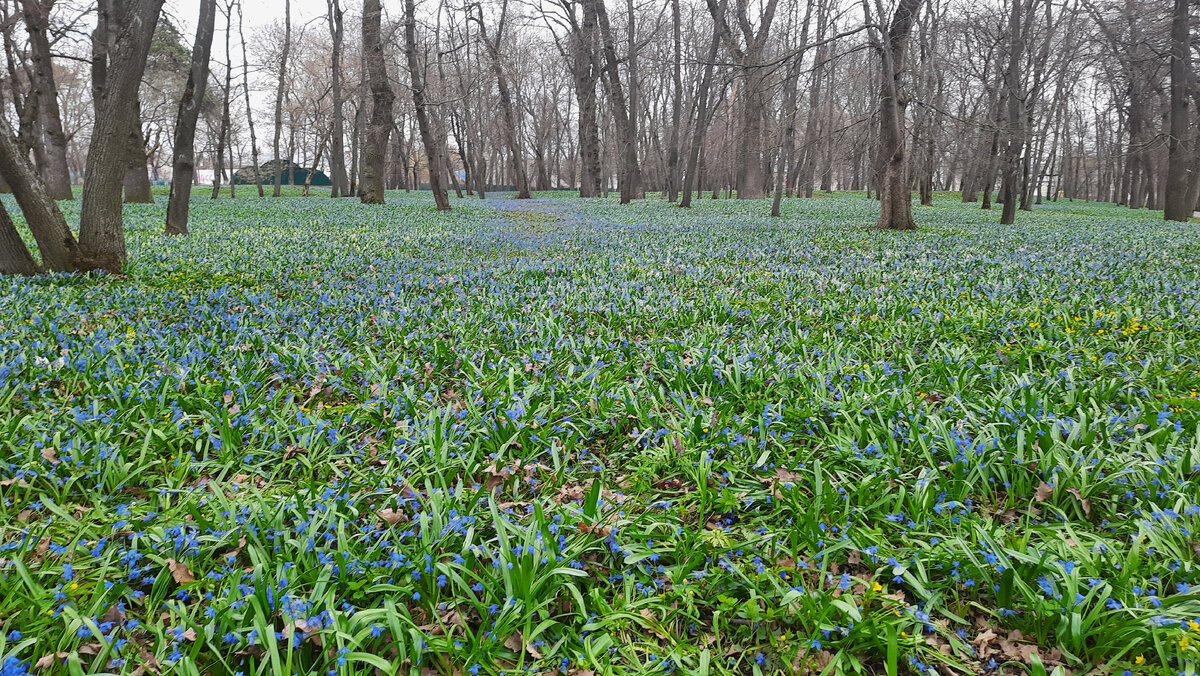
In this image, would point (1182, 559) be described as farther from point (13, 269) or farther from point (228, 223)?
Result: point (228, 223)

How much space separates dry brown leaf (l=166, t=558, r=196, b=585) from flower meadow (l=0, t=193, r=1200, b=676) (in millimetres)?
11

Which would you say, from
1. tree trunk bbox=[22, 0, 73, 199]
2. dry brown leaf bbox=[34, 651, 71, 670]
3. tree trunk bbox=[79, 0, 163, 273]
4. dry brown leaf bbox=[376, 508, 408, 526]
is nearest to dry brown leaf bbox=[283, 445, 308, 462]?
dry brown leaf bbox=[376, 508, 408, 526]

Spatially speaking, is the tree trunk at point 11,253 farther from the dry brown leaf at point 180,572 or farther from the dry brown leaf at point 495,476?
the dry brown leaf at point 495,476

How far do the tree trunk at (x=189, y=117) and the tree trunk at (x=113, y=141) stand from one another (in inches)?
140

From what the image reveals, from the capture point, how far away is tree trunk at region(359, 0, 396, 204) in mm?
18953

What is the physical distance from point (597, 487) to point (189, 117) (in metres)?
12.1

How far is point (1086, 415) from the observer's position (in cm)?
311

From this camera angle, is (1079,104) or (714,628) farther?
(1079,104)

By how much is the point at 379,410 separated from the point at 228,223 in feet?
41.8

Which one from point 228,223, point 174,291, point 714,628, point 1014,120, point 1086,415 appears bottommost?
point 714,628

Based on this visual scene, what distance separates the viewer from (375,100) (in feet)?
65.7

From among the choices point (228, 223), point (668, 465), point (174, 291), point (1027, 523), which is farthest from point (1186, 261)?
point (228, 223)

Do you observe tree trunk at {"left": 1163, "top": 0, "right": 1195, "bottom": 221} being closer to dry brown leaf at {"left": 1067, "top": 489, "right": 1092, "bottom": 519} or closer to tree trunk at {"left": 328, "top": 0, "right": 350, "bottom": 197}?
dry brown leaf at {"left": 1067, "top": 489, "right": 1092, "bottom": 519}

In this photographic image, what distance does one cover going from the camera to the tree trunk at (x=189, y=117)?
10.2 m
